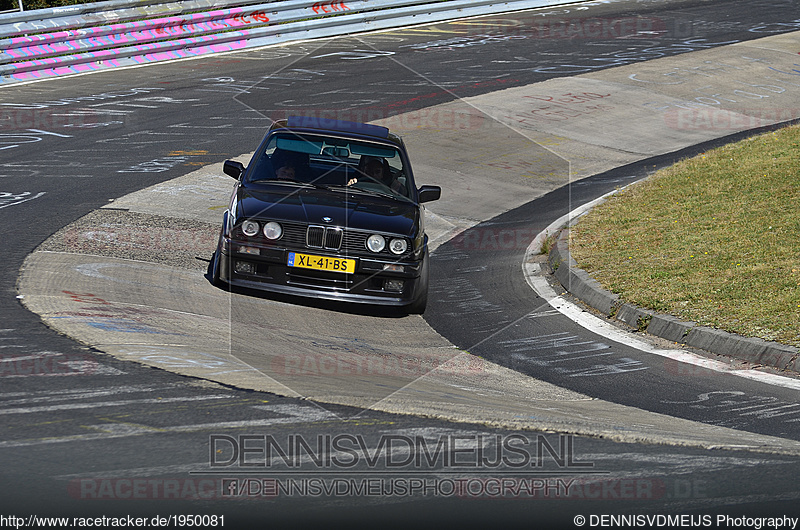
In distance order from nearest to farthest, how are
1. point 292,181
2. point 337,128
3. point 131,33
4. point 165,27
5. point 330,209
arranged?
1. point 330,209
2. point 292,181
3. point 337,128
4. point 131,33
5. point 165,27

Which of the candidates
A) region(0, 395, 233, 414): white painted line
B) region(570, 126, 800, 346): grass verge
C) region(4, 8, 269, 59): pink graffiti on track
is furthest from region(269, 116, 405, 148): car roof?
region(4, 8, 269, 59): pink graffiti on track

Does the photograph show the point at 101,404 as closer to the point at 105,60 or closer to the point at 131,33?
the point at 105,60

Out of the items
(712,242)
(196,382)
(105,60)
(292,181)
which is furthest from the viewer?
A: (105,60)

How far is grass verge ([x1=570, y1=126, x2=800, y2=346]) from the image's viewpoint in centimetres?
837

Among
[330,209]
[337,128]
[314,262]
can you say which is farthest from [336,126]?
[314,262]

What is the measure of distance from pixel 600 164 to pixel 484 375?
10298 mm

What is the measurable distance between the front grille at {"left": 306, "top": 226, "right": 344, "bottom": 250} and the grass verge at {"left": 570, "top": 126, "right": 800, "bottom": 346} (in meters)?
2.90

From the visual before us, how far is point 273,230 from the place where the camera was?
28.0ft

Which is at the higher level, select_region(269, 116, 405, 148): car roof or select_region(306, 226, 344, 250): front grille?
select_region(269, 116, 405, 148): car roof

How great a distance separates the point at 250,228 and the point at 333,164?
1.42 meters

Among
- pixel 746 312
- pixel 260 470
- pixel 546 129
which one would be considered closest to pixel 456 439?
pixel 260 470

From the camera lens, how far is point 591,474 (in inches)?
188

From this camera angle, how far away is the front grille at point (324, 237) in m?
8.53

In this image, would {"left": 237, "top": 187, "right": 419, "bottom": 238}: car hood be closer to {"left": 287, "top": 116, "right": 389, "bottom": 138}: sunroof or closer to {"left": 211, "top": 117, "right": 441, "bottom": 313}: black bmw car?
{"left": 211, "top": 117, "right": 441, "bottom": 313}: black bmw car
